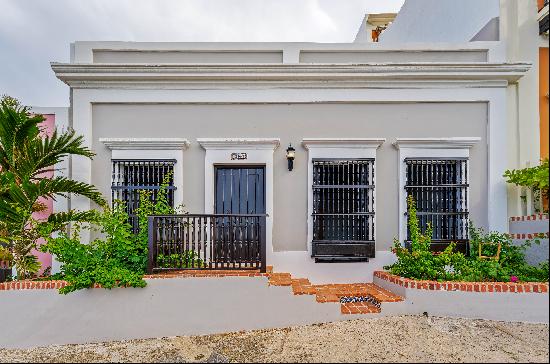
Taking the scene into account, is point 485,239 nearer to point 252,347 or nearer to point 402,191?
point 402,191

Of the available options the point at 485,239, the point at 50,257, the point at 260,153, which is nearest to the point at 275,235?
the point at 260,153

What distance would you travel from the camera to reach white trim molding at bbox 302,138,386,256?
6891 millimetres

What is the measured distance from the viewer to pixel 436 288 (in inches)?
212

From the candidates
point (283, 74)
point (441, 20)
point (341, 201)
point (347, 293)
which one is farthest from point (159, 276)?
point (441, 20)

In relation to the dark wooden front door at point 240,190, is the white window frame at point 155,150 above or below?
above

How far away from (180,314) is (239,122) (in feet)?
11.5

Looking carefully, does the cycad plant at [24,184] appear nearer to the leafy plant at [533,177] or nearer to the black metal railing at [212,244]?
the black metal railing at [212,244]

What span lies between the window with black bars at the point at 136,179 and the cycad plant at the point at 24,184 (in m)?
0.87

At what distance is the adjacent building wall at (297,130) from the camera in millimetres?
6953

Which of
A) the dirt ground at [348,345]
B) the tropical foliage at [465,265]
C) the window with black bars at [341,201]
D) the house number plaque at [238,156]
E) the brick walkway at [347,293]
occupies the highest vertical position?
the house number plaque at [238,156]

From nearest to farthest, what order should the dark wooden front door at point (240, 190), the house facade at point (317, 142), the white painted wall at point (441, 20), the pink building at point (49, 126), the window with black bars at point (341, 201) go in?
the house facade at point (317, 142) → the window with black bars at point (341, 201) → the dark wooden front door at point (240, 190) → the pink building at point (49, 126) → the white painted wall at point (441, 20)

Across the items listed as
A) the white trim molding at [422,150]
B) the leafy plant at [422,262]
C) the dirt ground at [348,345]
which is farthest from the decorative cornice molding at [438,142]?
the dirt ground at [348,345]

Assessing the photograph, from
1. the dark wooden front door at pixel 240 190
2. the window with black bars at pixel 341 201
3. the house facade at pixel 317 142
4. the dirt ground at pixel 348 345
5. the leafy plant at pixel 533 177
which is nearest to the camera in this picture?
the dirt ground at pixel 348 345

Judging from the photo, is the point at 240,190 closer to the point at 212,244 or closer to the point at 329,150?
the point at 212,244
